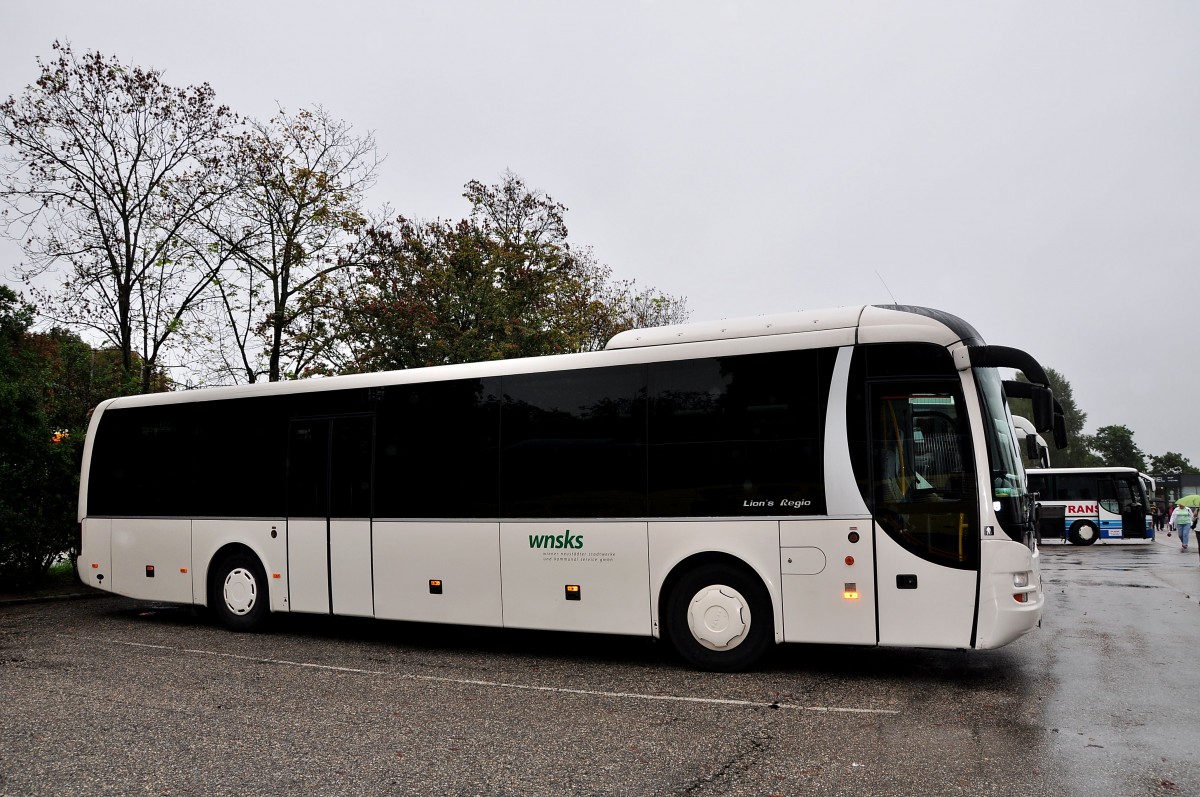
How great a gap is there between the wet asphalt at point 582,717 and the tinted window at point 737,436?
5.24 feet

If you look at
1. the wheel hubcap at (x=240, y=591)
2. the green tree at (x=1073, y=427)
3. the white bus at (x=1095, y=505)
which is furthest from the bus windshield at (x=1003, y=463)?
the green tree at (x=1073, y=427)

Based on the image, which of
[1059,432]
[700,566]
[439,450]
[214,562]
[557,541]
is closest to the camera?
[1059,432]

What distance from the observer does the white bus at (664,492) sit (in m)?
7.66

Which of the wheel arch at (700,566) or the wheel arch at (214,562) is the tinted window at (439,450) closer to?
the wheel arch at (700,566)

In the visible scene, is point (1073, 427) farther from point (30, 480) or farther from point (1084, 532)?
point (30, 480)

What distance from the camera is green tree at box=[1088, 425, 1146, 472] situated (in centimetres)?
14325

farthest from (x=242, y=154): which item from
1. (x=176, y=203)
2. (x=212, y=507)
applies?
(x=212, y=507)

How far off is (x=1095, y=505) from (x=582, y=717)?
31665mm

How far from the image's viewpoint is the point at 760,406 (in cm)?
830

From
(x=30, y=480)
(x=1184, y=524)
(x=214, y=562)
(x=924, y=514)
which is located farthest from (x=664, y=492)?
(x=1184, y=524)

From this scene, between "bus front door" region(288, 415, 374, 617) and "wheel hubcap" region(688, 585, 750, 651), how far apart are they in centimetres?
401

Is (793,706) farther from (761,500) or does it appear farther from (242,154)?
(242,154)

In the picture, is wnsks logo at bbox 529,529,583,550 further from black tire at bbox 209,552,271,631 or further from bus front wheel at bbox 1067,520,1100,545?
bus front wheel at bbox 1067,520,1100,545

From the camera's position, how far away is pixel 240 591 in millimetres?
11453
